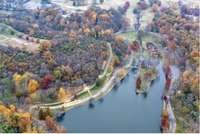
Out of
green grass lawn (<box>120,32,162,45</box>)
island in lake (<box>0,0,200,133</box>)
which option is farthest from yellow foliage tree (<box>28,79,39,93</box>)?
green grass lawn (<box>120,32,162,45</box>)

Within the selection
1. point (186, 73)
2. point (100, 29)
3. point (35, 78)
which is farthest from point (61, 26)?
point (186, 73)

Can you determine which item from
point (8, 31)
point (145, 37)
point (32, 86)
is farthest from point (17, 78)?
point (145, 37)

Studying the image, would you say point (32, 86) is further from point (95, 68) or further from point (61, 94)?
point (95, 68)

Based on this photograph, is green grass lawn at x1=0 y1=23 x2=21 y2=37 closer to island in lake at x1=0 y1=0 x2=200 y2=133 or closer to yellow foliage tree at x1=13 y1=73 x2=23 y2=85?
island in lake at x1=0 y1=0 x2=200 y2=133

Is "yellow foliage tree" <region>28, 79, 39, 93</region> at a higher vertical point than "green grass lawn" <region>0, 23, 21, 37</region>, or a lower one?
lower

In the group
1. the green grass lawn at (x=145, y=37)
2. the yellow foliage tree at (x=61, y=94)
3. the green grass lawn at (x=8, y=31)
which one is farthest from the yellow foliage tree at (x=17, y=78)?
the green grass lawn at (x=145, y=37)

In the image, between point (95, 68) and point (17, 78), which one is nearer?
point (17, 78)

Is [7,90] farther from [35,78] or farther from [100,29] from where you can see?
[100,29]

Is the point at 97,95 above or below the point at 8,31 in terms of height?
below

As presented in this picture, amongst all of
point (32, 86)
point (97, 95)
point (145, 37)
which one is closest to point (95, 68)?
point (97, 95)

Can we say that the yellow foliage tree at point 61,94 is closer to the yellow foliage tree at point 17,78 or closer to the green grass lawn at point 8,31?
the yellow foliage tree at point 17,78

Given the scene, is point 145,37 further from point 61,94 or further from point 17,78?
point 17,78
